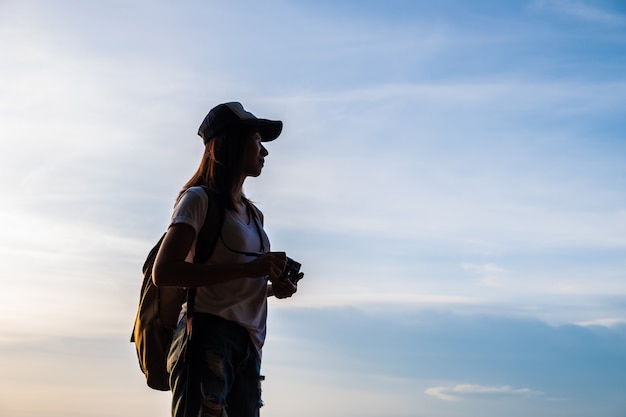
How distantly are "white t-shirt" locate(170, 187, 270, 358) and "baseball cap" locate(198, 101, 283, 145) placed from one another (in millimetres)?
413

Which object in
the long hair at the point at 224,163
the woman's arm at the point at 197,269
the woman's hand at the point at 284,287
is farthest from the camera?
the long hair at the point at 224,163

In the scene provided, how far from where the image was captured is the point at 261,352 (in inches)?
181

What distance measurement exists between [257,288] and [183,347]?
18.1 inches

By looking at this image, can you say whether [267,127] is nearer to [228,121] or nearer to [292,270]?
[228,121]

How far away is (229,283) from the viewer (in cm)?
448

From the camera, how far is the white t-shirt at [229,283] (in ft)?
14.5

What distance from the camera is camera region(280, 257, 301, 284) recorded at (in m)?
4.43

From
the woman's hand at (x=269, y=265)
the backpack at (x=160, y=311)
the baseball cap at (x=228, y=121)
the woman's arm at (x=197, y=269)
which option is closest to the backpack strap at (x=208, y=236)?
the backpack at (x=160, y=311)

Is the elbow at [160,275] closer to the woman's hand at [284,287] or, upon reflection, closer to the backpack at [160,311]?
the backpack at [160,311]

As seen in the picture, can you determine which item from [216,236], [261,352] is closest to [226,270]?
[216,236]

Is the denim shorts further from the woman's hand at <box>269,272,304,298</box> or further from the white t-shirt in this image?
the woman's hand at <box>269,272,304,298</box>

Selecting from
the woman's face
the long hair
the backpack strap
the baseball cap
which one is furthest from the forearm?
the baseball cap

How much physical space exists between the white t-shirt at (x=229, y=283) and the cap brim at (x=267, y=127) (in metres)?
0.49

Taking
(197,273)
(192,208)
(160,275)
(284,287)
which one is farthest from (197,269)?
(284,287)
